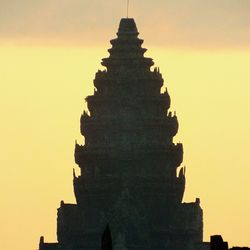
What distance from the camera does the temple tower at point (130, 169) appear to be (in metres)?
170

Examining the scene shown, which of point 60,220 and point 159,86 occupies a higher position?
point 159,86

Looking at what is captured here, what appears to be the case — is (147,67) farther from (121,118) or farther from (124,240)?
(124,240)

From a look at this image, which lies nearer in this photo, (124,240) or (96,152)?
(124,240)

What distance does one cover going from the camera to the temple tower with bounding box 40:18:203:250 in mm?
169750

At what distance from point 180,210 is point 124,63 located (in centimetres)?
1571

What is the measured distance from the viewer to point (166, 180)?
17325 centimetres

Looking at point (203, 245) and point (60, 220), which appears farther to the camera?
point (60, 220)

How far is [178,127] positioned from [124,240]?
18907 mm

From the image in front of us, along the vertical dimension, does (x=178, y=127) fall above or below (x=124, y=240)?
above

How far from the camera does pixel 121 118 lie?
7013 inches

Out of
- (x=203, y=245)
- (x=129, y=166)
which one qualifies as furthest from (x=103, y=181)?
(x=203, y=245)

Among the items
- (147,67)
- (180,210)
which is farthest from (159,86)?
(180,210)

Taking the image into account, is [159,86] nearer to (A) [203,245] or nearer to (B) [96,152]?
(B) [96,152]

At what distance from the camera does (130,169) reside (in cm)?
17438
